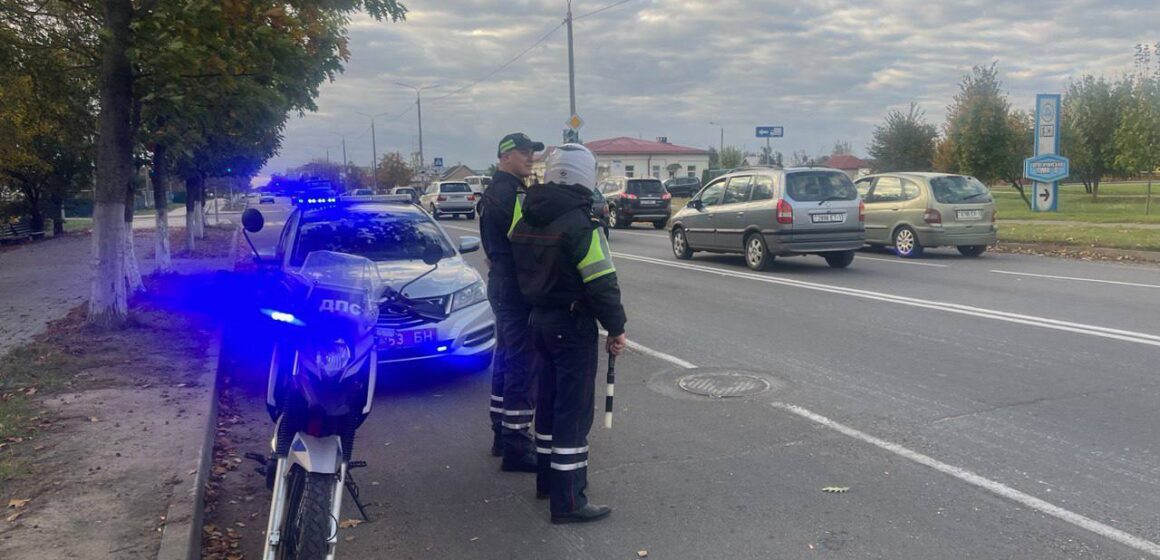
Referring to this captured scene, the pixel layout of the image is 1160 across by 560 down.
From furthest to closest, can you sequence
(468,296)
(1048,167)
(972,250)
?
(1048,167) < (972,250) < (468,296)

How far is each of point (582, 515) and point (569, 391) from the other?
64 centimetres

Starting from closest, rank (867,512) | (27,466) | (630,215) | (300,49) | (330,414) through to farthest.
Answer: (330,414)
(867,512)
(27,466)
(300,49)
(630,215)

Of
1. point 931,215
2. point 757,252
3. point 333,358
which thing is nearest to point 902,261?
point 931,215

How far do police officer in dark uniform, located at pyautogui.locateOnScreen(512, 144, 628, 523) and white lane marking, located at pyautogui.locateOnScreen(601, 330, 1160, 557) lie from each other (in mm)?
1956

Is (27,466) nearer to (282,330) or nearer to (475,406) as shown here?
(282,330)

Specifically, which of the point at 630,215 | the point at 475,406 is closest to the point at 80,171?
the point at 630,215

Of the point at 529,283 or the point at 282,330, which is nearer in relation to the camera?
the point at 282,330

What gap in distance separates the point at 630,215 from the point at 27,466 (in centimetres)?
2478

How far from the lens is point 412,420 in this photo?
20.8 ft

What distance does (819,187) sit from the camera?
14.1 m

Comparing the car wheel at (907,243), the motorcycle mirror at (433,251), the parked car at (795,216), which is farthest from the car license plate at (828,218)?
the motorcycle mirror at (433,251)

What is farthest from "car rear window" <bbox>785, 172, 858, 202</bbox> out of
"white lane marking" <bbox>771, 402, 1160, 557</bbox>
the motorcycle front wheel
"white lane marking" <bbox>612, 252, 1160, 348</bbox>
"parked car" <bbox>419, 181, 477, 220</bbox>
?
"parked car" <bbox>419, 181, 477, 220</bbox>

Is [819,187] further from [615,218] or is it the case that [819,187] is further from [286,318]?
[615,218]

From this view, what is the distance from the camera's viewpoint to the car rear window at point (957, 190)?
16156 millimetres
